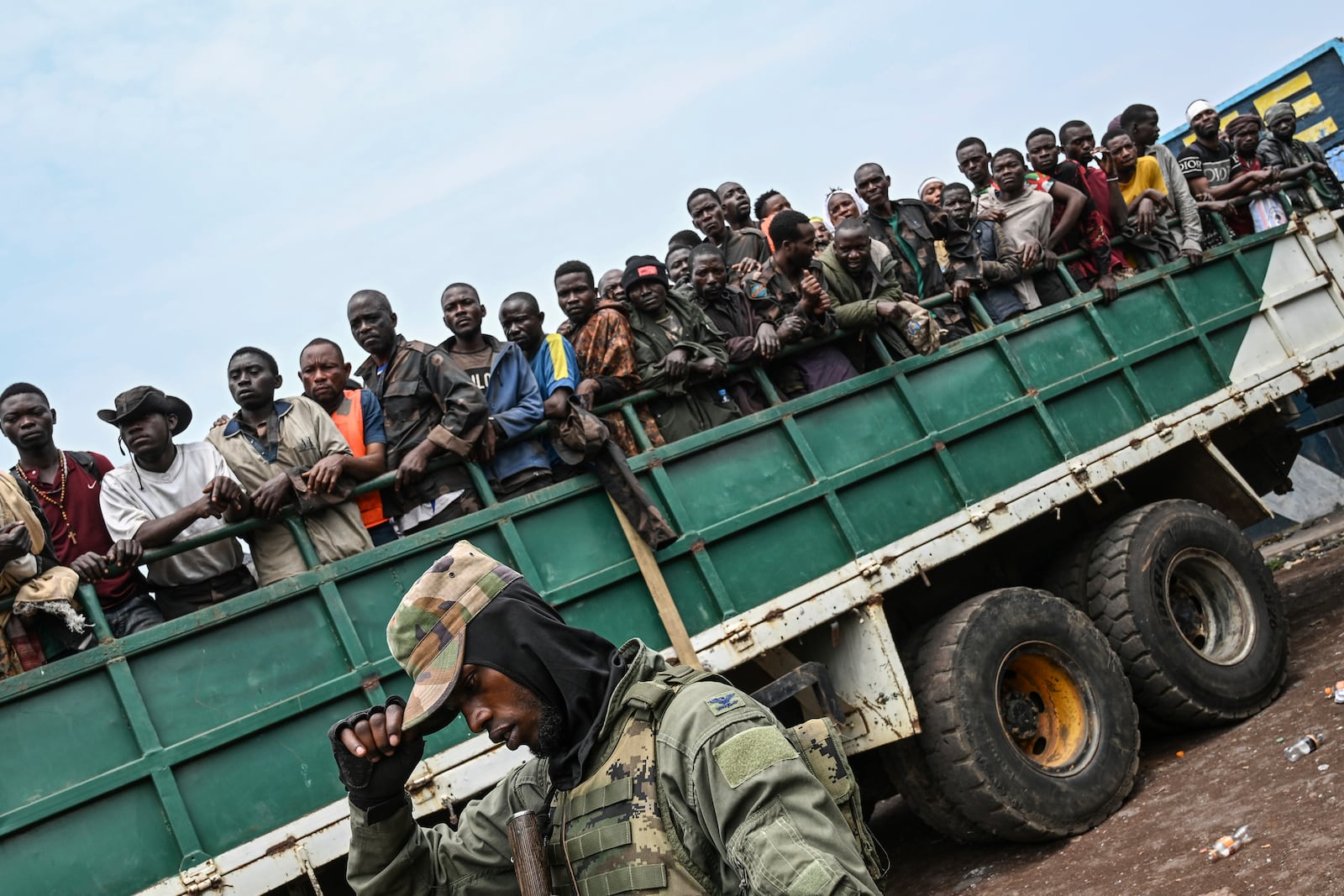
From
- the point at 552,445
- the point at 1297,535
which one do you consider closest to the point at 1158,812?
the point at 552,445

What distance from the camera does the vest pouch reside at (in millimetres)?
2039

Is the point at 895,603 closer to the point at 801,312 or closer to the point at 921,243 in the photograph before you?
the point at 801,312

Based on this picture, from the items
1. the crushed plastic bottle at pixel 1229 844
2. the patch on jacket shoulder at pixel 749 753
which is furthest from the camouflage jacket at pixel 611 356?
the patch on jacket shoulder at pixel 749 753

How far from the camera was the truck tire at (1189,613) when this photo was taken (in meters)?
5.30

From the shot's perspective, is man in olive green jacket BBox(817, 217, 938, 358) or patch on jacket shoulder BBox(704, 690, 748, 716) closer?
patch on jacket shoulder BBox(704, 690, 748, 716)

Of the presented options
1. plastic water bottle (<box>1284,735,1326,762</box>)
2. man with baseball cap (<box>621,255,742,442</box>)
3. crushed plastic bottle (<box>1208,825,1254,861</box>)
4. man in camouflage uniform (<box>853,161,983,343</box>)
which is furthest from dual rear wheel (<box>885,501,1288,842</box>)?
man in camouflage uniform (<box>853,161,983,343</box>)

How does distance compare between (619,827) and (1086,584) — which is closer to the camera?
(619,827)

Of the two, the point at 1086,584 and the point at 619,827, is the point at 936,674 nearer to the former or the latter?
the point at 1086,584

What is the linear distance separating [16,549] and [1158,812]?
4.13 m

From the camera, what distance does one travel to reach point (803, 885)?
167cm

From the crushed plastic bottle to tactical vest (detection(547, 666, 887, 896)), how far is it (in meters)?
2.44

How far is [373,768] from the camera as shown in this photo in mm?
2105

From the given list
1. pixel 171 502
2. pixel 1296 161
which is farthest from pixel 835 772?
pixel 1296 161

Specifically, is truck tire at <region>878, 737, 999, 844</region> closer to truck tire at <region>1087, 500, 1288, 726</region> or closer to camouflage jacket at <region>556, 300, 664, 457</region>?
truck tire at <region>1087, 500, 1288, 726</region>
